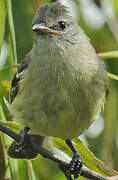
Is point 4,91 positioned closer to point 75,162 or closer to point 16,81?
point 16,81

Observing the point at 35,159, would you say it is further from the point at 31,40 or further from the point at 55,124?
the point at 31,40

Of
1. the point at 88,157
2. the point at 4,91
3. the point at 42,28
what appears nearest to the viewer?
the point at 42,28

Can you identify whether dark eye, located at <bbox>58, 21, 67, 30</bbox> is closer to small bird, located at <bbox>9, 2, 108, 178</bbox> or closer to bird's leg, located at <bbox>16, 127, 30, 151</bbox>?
small bird, located at <bbox>9, 2, 108, 178</bbox>

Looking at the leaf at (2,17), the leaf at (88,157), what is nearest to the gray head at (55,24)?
the leaf at (2,17)

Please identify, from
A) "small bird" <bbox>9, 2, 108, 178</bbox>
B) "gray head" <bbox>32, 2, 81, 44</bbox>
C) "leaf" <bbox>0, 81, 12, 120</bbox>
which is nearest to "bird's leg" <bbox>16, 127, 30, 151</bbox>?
"small bird" <bbox>9, 2, 108, 178</bbox>

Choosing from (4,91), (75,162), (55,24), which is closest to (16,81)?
(4,91)

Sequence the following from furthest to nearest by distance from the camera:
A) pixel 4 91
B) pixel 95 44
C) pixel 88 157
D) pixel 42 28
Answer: pixel 95 44
pixel 4 91
pixel 88 157
pixel 42 28

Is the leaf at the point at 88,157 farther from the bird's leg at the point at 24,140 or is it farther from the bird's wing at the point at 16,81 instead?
the bird's wing at the point at 16,81
